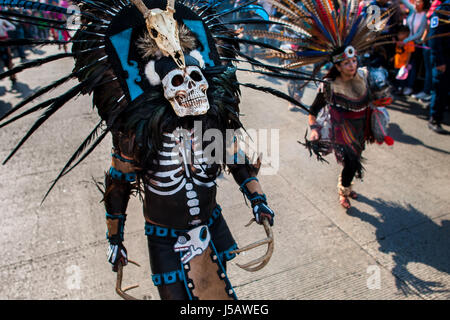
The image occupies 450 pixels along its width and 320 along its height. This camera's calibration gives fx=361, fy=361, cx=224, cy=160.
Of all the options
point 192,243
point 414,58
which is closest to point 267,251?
point 192,243

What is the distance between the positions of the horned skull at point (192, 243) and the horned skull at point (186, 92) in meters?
0.73

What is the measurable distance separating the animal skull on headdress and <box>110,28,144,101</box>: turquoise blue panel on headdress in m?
0.13

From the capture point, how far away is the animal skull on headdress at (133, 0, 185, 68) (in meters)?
1.82

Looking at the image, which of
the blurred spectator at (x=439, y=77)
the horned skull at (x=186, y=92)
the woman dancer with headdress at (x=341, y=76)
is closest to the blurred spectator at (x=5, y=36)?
the woman dancer with headdress at (x=341, y=76)

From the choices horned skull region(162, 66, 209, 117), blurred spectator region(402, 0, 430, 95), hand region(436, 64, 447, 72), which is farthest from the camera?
blurred spectator region(402, 0, 430, 95)

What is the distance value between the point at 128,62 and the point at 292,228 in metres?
2.49

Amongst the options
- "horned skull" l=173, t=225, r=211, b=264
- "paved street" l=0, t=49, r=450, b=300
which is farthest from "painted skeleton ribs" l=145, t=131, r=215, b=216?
"paved street" l=0, t=49, r=450, b=300

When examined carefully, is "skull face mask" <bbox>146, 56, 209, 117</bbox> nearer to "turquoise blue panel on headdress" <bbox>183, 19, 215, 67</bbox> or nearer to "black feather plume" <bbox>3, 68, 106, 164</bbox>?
"turquoise blue panel on headdress" <bbox>183, 19, 215, 67</bbox>

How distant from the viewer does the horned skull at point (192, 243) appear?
2115 millimetres

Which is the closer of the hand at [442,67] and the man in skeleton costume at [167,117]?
the man in skeleton costume at [167,117]

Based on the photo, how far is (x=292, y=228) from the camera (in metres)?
3.71

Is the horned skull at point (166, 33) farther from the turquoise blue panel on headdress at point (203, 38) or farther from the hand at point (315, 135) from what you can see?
the hand at point (315, 135)

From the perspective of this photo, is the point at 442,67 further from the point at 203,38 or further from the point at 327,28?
the point at 203,38
